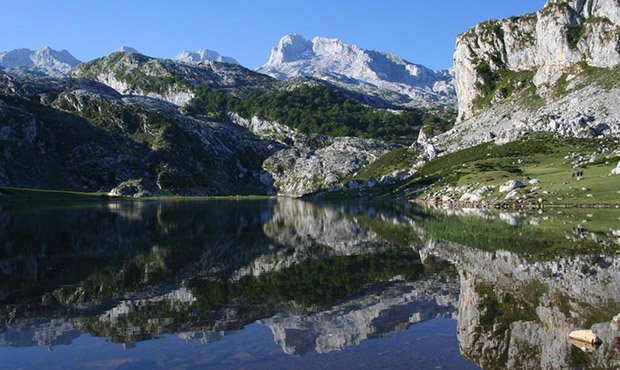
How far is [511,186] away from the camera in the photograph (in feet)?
389

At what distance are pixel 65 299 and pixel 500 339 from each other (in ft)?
83.7

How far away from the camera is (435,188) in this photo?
535ft

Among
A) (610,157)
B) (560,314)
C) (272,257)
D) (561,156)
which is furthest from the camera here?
(561,156)

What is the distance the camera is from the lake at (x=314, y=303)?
2162cm

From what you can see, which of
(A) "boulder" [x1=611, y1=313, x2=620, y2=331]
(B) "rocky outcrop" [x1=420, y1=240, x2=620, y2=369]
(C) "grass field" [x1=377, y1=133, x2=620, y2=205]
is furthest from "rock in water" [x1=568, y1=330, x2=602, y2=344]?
(C) "grass field" [x1=377, y1=133, x2=620, y2=205]

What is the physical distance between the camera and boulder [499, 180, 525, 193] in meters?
118

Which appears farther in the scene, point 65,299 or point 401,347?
point 65,299

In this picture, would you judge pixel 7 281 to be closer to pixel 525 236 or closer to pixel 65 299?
pixel 65 299

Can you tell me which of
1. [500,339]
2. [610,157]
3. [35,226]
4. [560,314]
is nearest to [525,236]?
[560,314]

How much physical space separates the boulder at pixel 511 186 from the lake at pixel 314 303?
60.7m

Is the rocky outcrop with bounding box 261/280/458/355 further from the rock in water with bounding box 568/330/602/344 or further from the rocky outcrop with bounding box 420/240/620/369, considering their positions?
the rock in water with bounding box 568/330/602/344

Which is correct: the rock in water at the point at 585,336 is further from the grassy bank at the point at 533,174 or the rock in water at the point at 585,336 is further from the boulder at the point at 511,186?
the boulder at the point at 511,186

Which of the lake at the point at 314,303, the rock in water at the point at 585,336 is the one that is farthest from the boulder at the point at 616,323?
the rock in water at the point at 585,336

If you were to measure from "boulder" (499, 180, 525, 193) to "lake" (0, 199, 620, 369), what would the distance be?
60678 mm
